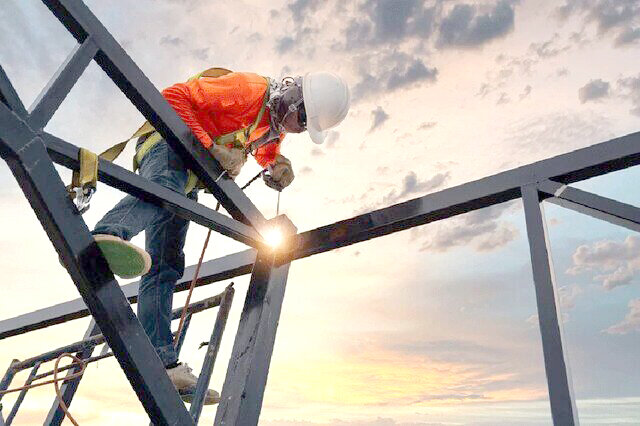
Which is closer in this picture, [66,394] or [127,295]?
[127,295]

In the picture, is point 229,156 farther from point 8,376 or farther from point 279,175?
point 8,376

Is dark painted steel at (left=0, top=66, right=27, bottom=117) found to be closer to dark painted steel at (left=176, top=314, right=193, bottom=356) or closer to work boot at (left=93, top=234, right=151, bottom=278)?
work boot at (left=93, top=234, right=151, bottom=278)

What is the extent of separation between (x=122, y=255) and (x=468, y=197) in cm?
178

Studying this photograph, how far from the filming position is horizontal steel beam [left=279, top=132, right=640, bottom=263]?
8.45ft

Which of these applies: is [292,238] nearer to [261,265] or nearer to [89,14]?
[261,265]

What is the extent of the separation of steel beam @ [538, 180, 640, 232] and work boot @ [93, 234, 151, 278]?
6.45 feet

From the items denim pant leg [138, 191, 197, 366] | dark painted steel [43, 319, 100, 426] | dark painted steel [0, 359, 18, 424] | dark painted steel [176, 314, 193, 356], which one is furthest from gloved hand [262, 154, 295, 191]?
dark painted steel [0, 359, 18, 424]

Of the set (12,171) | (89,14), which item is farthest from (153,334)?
(89,14)

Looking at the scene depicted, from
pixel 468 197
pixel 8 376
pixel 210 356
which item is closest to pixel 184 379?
pixel 210 356

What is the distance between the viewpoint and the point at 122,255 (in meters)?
2.36

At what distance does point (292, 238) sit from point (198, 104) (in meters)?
1.04

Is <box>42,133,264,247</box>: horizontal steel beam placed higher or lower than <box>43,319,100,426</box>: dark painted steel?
higher

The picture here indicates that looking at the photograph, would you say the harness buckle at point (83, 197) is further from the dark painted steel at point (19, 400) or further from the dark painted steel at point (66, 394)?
the dark painted steel at point (19, 400)

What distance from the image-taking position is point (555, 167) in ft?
8.84
